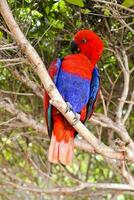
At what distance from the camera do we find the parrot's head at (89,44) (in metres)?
2.61

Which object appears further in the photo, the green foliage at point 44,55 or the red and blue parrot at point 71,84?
the green foliage at point 44,55

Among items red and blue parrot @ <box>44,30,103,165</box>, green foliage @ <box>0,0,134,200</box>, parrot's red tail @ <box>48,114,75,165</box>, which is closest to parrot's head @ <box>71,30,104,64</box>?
red and blue parrot @ <box>44,30,103,165</box>

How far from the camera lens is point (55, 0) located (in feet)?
8.86

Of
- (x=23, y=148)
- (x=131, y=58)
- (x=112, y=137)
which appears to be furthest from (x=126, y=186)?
(x=23, y=148)

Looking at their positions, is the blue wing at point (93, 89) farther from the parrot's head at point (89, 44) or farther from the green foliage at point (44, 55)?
the green foliage at point (44, 55)

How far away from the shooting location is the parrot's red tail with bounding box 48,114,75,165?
255 centimetres

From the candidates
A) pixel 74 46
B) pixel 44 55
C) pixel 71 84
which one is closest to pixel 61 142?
pixel 71 84

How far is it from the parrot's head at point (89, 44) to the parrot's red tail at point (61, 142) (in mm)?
401

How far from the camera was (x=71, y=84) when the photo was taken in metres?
2.62

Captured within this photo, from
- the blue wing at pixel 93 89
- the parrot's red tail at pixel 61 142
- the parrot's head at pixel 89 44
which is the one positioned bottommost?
the parrot's red tail at pixel 61 142

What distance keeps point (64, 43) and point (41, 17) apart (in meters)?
0.37

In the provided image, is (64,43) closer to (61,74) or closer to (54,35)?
(54,35)

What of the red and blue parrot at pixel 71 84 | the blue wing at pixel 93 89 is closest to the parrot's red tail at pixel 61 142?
the red and blue parrot at pixel 71 84

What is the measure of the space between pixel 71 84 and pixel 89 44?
0.83ft
